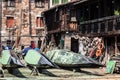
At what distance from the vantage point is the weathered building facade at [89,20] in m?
32.6

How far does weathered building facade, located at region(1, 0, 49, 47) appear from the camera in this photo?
173 ft

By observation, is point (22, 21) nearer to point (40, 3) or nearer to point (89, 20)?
point (40, 3)

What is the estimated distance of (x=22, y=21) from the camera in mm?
52812

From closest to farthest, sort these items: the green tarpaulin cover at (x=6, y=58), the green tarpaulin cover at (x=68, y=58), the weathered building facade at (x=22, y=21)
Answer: the green tarpaulin cover at (x=6, y=58) < the green tarpaulin cover at (x=68, y=58) < the weathered building facade at (x=22, y=21)

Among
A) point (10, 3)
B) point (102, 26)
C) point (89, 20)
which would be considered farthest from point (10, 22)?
point (102, 26)

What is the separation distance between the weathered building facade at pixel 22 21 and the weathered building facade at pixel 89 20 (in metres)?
2.13

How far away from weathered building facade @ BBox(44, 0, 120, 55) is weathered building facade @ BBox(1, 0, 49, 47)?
6.98 feet

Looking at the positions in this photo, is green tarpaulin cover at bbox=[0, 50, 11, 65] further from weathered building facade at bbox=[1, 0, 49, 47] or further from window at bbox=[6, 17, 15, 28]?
window at bbox=[6, 17, 15, 28]

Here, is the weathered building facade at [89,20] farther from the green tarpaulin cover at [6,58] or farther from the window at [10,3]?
the green tarpaulin cover at [6,58]

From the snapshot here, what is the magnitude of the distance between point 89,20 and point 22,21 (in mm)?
16488

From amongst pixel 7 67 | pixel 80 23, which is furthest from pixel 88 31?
pixel 7 67

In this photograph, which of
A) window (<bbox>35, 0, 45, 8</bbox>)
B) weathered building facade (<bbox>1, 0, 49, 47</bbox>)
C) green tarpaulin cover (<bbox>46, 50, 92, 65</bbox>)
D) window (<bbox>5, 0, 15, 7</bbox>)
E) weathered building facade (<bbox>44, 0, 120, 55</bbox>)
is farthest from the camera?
window (<bbox>35, 0, 45, 8</bbox>)

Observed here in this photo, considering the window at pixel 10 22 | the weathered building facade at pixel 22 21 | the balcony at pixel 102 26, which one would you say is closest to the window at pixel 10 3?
the weathered building facade at pixel 22 21

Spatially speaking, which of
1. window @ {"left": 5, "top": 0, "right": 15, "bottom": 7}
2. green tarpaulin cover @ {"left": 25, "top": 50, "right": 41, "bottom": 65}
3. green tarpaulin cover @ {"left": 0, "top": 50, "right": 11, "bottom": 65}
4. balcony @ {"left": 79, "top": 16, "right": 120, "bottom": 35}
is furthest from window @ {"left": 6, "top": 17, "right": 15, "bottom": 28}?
green tarpaulin cover @ {"left": 25, "top": 50, "right": 41, "bottom": 65}
